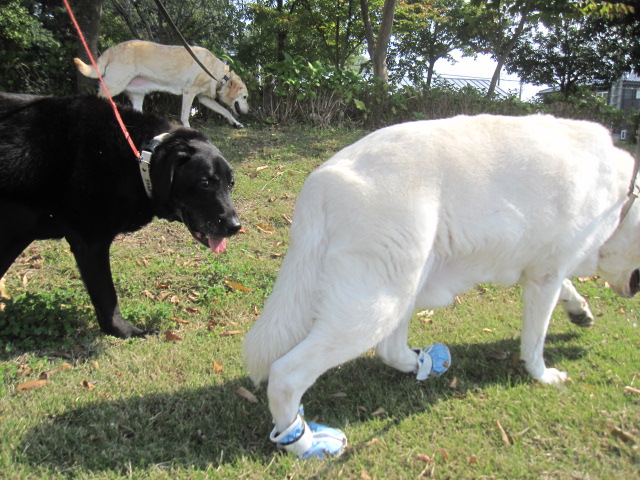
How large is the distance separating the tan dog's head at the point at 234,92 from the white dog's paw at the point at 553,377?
8.38 m

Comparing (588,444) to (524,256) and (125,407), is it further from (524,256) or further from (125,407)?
(125,407)

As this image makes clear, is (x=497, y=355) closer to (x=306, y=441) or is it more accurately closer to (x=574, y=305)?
(x=574, y=305)

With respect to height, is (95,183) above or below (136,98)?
below

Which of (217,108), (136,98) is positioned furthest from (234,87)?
(136,98)

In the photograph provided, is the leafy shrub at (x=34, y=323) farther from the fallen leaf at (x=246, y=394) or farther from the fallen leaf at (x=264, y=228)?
the fallen leaf at (x=264, y=228)

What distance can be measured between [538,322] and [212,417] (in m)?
1.89

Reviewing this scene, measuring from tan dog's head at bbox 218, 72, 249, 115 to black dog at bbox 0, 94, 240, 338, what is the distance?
21.2 ft

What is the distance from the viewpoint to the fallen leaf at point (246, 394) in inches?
107

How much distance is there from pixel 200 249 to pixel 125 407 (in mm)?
2511

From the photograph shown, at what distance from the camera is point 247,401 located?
2.73 m

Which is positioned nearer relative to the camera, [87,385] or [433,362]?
[87,385]

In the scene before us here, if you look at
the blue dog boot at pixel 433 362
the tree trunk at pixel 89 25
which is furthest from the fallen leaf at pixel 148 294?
the tree trunk at pixel 89 25

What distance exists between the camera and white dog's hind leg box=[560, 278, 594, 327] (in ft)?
10.7

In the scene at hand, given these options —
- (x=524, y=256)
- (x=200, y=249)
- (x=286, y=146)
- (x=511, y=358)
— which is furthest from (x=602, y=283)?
(x=286, y=146)
